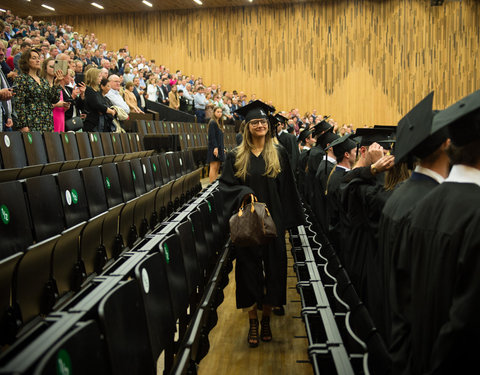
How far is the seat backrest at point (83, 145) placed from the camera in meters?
4.79

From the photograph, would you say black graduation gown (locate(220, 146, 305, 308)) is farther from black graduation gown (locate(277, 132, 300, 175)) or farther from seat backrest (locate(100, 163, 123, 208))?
black graduation gown (locate(277, 132, 300, 175))

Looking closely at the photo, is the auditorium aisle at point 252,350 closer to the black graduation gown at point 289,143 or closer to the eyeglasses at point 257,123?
the eyeglasses at point 257,123

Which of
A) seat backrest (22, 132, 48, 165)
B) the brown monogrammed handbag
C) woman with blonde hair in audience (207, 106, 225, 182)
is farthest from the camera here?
woman with blonde hair in audience (207, 106, 225, 182)

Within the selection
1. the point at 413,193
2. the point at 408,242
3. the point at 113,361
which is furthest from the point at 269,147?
the point at 113,361

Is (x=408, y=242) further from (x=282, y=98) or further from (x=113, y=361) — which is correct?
(x=282, y=98)

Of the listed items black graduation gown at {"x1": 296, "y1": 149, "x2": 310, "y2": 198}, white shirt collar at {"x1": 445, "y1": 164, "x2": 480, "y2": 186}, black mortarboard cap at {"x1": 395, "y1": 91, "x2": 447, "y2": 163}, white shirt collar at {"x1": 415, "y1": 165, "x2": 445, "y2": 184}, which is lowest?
black graduation gown at {"x1": 296, "y1": 149, "x2": 310, "y2": 198}

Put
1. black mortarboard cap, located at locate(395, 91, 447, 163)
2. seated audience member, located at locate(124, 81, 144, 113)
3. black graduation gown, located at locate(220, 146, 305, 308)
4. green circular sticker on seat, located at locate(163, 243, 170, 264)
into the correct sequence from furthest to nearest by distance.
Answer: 1. seated audience member, located at locate(124, 81, 144, 113)
2. black graduation gown, located at locate(220, 146, 305, 308)
3. green circular sticker on seat, located at locate(163, 243, 170, 264)
4. black mortarboard cap, located at locate(395, 91, 447, 163)

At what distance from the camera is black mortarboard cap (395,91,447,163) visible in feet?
5.19

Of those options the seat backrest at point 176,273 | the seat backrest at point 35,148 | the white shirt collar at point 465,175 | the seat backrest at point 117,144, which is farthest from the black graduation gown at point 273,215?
the seat backrest at point 117,144

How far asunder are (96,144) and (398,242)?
427 centimetres

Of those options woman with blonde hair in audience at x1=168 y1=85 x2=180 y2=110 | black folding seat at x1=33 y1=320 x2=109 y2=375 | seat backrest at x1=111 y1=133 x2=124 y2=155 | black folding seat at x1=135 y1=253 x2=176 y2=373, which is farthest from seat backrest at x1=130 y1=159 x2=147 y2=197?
woman with blonde hair in audience at x1=168 y1=85 x2=180 y2=110

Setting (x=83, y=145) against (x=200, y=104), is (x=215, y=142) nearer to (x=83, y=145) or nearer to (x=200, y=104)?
(x=83, y=145)

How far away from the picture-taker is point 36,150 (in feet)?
13.1

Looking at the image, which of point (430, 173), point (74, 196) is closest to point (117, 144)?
point (74, 196)
